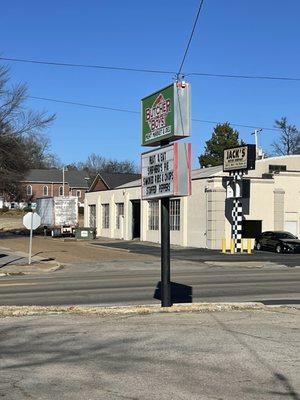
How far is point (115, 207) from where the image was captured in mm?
56781

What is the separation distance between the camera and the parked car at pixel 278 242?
120 ft

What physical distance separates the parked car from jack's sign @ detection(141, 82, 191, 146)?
25.8m

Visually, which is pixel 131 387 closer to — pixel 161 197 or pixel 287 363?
pixel 287 363

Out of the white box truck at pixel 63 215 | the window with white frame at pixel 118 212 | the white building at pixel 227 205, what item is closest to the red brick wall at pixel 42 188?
the white box truck at pixel 63 215

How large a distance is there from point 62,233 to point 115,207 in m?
6.35

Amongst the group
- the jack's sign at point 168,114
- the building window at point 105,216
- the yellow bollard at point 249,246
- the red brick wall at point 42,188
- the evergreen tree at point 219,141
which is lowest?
the yellow bollard at point 249,246

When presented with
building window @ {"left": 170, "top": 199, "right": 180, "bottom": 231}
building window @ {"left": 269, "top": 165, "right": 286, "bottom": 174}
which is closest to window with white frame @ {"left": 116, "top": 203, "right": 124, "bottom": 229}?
building window @ {"left": 170, "top": 199, "right": 180, "bottom": 231}

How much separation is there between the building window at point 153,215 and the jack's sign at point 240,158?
34.3 feet

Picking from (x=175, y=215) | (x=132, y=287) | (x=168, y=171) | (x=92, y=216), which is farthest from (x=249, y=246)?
(x=92, y=216)

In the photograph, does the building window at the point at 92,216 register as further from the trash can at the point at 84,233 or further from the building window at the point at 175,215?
the building window at the point at 175,215

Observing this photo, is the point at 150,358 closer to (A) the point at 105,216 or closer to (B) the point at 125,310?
(B) the point at 125,310

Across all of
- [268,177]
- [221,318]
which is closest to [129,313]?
[221,318]

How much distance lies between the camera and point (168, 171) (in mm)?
11672

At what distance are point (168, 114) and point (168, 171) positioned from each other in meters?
1.12
